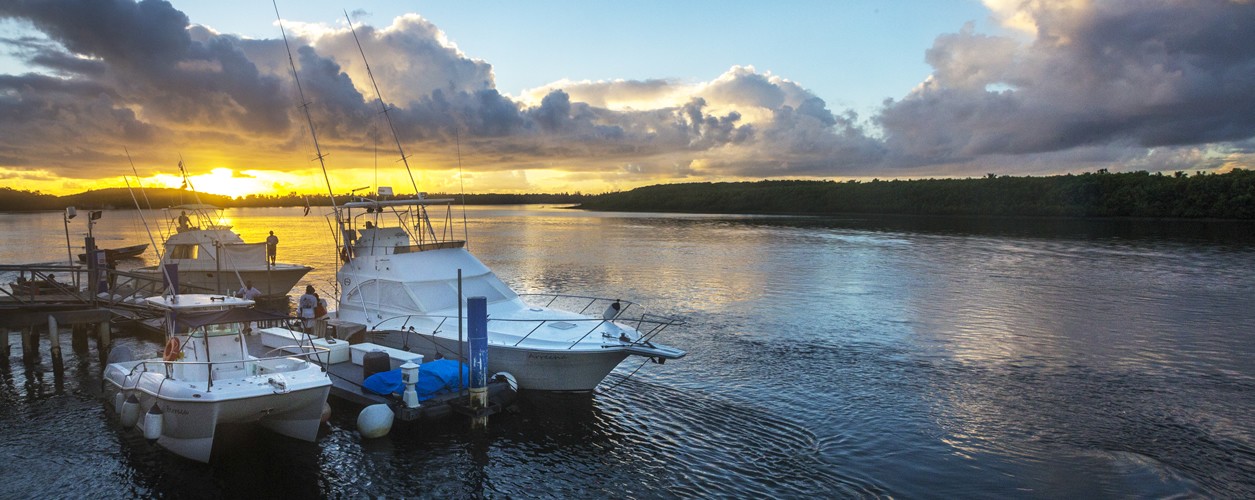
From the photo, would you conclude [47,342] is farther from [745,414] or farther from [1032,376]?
[1032,376]

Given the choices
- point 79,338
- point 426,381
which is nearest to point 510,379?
point 426,381

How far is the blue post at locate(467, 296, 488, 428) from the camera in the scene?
1498 centimetres

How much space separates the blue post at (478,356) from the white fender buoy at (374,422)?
1.73 meters

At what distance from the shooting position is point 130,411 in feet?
46.0

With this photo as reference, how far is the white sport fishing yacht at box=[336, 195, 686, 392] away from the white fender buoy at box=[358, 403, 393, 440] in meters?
2.24

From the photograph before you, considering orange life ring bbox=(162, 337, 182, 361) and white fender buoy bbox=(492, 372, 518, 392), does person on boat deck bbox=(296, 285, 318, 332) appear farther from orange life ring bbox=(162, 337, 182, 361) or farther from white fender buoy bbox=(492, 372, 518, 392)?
white fender buoy bbox=(492, 372, 518, 392)

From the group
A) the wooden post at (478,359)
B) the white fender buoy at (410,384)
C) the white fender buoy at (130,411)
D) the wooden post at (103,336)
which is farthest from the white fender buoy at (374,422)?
the wooden post at (103,336)

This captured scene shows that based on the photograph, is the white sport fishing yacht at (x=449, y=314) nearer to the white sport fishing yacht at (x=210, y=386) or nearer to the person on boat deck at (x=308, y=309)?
the person on boat deck at (x=308, y=309)

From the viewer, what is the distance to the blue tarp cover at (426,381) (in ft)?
50.7

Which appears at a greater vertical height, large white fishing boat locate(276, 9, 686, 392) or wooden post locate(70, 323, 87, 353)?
large white fishing boat locate(276, 9, 686, 392)

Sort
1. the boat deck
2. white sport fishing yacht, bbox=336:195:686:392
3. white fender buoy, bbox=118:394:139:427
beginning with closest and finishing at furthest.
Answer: white fender buoy, bbox=118:394:139:427 < the boat deck < white sport fishing yacht, bbox=336:195:686:392

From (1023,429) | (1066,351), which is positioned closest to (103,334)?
(1023,429)

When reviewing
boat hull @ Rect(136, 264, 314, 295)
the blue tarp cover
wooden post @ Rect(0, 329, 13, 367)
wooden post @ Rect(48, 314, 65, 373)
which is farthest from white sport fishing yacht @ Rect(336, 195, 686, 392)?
boat hull @ Rect(136, 264, 314, 295)

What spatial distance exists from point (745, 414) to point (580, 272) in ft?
96.1
